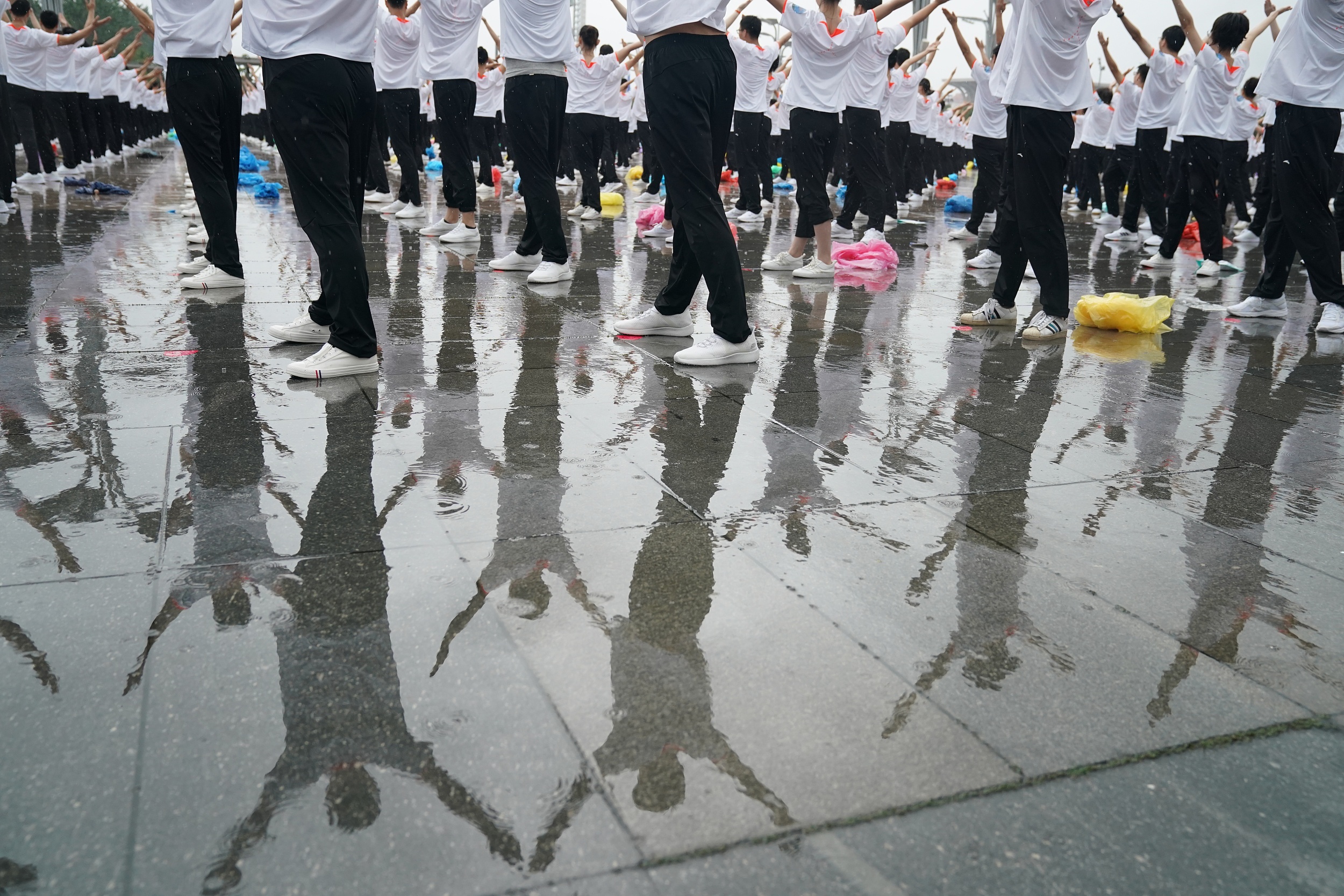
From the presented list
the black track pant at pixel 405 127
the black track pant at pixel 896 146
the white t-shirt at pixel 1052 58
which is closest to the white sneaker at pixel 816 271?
the white t-shirt at pixel 1052 58

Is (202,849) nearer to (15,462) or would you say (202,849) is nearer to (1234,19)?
(15,462)

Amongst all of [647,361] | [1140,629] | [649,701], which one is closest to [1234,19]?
[647,361]

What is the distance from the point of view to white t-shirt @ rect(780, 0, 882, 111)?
8180 mm

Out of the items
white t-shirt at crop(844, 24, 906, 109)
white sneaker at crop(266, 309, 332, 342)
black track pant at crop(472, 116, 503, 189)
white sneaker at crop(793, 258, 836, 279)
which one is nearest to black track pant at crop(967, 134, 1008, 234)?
white t-shirt at crop(844, 24, 906, 109)

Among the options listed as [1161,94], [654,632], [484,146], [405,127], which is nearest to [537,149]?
[405,127]

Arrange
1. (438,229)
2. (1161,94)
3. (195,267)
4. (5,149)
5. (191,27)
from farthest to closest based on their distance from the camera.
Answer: (1161,94)
(5,149)
(438,229)
(195,267)
(191,27)

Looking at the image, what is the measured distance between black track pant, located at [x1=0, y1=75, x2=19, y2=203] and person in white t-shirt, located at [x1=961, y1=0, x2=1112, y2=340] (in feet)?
31.3

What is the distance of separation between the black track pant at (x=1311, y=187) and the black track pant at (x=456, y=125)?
6042mm

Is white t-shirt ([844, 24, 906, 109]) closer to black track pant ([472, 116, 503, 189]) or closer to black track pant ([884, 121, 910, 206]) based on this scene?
black track pant ([884, 121, 910, 206])

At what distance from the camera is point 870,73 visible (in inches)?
382

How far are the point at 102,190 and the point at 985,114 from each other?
10903 mm

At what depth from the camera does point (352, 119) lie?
4.34 meters

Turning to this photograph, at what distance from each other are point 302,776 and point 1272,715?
5.86ft

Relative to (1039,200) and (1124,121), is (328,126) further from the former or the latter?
(1124,121)
